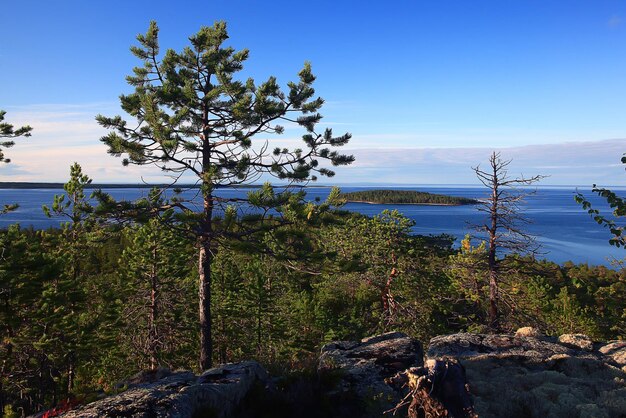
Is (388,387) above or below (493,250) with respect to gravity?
below

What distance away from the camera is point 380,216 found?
25.2 m

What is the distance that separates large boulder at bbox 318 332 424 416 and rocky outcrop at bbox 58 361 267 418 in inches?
74.3

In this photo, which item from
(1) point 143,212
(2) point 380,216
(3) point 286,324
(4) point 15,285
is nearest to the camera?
(1) point 143,212

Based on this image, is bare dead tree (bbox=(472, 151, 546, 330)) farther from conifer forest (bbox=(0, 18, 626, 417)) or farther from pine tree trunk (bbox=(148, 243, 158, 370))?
pine tree trunk (bbox=(148, 243, 158, 370))

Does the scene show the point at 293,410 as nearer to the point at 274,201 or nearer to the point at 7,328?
the point at 274,201

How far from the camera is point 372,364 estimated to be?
9477 millimetres

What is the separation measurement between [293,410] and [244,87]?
9.79 metres

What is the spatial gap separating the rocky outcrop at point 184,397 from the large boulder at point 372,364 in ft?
6.19

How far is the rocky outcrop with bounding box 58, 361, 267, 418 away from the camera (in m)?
6.27

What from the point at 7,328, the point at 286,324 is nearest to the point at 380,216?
the point at 286,324

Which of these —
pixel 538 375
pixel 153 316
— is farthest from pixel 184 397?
pixel 153 316

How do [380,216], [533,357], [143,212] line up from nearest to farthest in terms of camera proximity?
[533,357] < [143,212] < [380,216]

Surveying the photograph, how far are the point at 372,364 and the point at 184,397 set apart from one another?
4.54m

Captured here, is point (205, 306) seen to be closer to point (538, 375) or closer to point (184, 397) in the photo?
point (184, 397)
